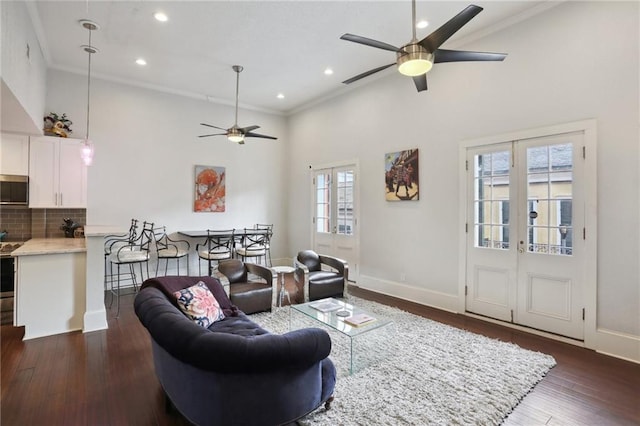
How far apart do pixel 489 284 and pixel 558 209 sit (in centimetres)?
126

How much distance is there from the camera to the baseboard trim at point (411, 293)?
4.73 meters

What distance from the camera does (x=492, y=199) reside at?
430 centimetres

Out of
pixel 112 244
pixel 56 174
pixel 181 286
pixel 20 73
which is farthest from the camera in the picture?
pixel 112 244

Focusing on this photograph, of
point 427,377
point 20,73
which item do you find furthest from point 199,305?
point 20,73

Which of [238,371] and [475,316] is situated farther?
[475,316]

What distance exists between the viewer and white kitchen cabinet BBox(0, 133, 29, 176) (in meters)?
4.73

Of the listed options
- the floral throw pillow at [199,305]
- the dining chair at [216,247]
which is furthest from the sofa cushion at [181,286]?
the dining chair at [216,247]

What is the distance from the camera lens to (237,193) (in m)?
7.42

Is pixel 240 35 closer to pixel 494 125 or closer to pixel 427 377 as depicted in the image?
pixel 494 125

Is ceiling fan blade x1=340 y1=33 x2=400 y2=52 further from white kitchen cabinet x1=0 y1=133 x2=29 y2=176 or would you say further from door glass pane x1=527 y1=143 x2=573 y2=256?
white kitchen cabinet x1=0 y1=133 x2=29 y2=176

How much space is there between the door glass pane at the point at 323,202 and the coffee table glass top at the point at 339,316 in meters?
3.37

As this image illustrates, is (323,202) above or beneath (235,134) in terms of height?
beneath

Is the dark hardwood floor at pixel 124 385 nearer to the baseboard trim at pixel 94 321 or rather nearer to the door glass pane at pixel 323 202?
the baseboard trim at pixel 94 321

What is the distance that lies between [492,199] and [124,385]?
4530mm
